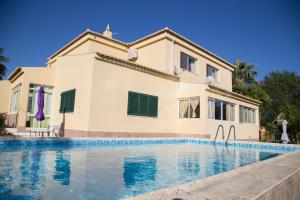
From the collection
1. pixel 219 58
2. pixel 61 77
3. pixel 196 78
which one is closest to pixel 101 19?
pixel 61 77

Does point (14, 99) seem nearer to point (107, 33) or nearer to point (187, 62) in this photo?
point (107, 33)

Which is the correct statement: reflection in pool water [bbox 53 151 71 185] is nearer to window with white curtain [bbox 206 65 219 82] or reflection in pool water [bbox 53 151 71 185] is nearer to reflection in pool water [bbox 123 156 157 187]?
reflection in pool water [bbox 123 156 157 187]

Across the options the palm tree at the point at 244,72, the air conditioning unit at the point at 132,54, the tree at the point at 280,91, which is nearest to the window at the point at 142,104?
the air conditioning unit at the point at 132,54

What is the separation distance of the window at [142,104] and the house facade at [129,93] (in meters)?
0.06

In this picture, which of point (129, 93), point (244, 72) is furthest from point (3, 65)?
point (244, 72)

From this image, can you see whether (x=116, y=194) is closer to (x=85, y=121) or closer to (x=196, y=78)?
(x=85, y=121)

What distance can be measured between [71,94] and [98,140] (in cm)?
412

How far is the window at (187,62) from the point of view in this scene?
18547mm

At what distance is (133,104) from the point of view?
43.0ft

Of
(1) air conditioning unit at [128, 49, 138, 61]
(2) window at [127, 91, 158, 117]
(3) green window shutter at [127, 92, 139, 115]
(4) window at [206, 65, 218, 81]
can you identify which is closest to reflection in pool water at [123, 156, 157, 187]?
(3) green window shutter at [127, 92, 139, 115]

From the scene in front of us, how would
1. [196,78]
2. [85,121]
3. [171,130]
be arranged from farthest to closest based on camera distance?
[196,78], [171,130], [85,121]

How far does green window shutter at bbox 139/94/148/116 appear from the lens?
1354 cm

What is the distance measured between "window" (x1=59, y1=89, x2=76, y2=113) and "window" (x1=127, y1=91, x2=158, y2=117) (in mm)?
3341

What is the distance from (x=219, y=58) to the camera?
2259 cm
